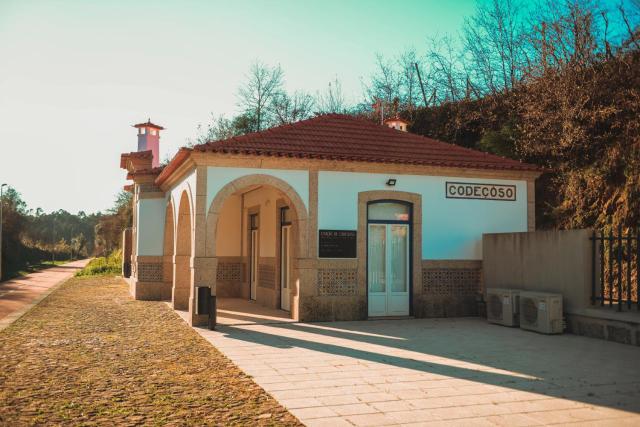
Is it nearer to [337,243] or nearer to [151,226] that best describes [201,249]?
[337,243]

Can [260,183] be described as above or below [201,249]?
above

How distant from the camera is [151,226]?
17.3 m

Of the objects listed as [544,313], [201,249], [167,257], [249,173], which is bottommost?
[544,313]

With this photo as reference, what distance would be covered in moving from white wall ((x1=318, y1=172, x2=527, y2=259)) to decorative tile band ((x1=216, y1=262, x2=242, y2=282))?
6269mm

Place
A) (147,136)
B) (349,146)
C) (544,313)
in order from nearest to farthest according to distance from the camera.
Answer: (544,313), (349,146), (147,136)

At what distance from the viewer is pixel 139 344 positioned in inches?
357

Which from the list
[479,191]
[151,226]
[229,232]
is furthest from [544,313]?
→ [151,226]

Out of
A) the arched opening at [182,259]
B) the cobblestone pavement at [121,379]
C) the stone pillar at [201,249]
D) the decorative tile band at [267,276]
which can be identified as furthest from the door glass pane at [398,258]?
the arched opening at [182,259]

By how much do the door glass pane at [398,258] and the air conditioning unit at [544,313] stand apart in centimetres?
291

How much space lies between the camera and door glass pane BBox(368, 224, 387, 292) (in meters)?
12.6

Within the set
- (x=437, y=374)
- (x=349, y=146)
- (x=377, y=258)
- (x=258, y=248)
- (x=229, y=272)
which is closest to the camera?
(x=437, y=374)

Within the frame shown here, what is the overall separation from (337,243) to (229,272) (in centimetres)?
639

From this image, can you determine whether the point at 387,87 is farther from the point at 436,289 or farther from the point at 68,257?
the point at 68,257

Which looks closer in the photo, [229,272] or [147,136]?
[229,272]
